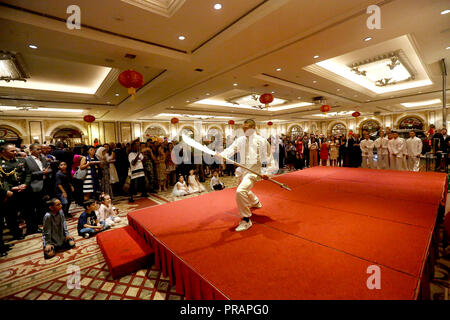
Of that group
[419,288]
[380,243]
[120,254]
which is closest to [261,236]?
[380,243]

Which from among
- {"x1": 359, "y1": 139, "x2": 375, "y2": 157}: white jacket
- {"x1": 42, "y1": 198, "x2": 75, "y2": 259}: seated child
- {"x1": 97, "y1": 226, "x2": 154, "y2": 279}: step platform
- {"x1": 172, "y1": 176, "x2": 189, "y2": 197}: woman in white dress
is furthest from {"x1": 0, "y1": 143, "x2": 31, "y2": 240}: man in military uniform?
{"x1": 359, "y1": 139, "x2": 375, "y2": 157}: white jacket

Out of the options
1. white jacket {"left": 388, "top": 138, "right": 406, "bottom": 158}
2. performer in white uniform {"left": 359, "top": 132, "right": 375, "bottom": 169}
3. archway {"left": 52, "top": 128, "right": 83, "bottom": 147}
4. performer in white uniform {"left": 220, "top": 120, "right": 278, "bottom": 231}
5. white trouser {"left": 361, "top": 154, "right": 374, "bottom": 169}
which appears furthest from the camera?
archway {"left": 52, "top": 128, "right": 83, "bottom": 147}

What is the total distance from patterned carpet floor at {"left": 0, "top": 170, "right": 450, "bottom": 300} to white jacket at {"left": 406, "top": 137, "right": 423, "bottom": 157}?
5632 mm

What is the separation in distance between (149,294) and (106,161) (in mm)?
3881

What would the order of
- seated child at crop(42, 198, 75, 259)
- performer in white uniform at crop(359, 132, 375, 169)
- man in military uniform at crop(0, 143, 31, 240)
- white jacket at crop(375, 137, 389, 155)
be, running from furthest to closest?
performer in white uniform at crop(359, 132, 375, 169) < white jacket at crop(375, 137, 389, 155) < man in military uniform at crop(0, 143, 31, 240) < seated child at crop(42, 198, 75, 259)

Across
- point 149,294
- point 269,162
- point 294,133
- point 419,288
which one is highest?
point 294,133

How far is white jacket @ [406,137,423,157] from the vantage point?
661 centimetres

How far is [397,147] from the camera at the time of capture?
22.5 ft

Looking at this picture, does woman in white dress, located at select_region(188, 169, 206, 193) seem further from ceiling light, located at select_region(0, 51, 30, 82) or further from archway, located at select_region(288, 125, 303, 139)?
archway, located at select_region(288, 125, 303, 139)

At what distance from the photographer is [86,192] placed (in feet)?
13.5

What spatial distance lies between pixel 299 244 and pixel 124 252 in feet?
6.42

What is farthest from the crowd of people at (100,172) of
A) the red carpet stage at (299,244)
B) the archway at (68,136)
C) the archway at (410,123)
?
the archway at (410,123)
